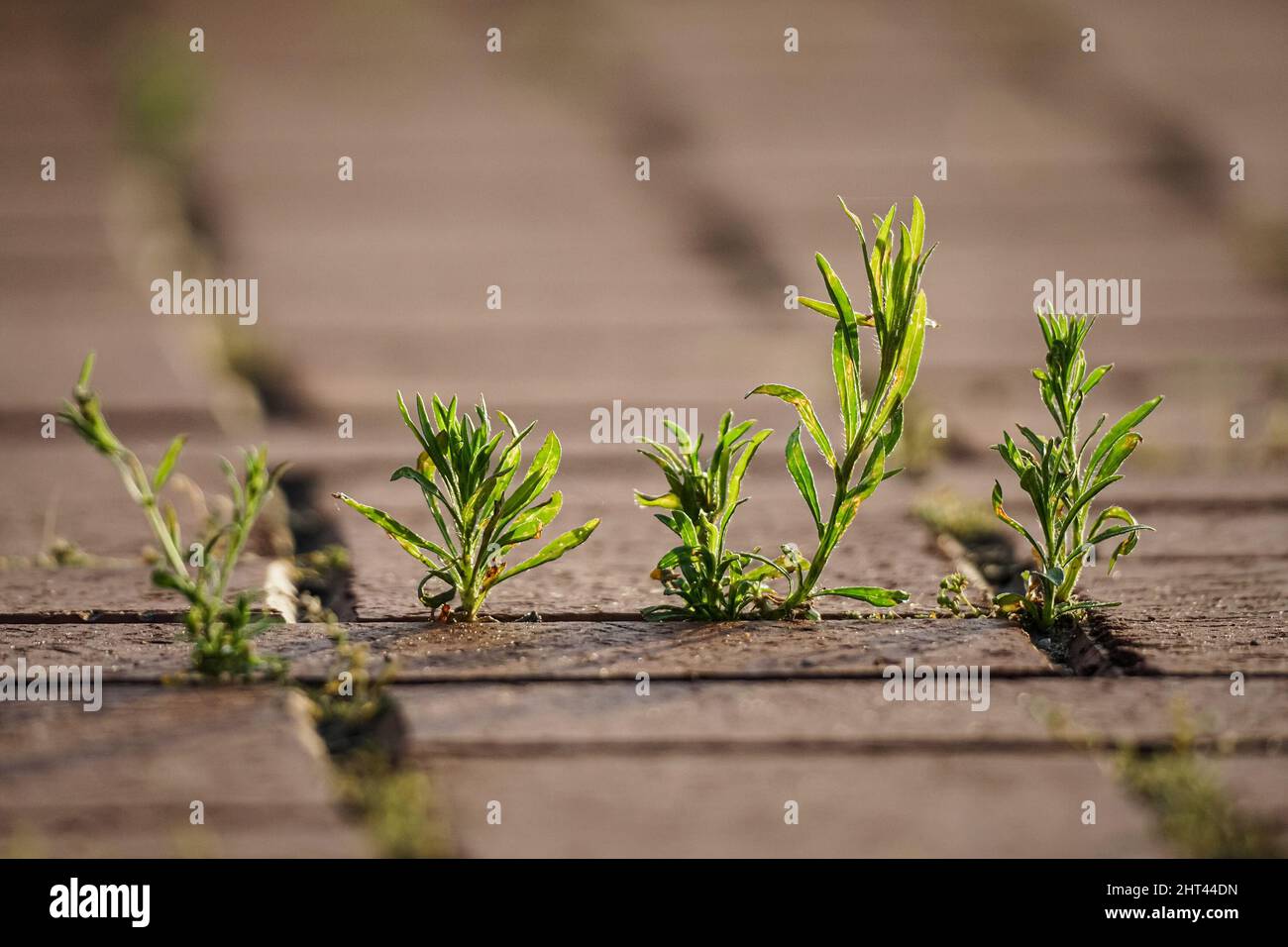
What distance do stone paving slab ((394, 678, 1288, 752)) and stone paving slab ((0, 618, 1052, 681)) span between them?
0.20 feet

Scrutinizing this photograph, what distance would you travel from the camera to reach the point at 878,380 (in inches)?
91.7

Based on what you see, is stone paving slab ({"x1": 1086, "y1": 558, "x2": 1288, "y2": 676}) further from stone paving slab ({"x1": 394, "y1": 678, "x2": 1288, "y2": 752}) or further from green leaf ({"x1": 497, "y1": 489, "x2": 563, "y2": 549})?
green leaf ({"x1": 497, "y1": 489, "x2": 563, "y2": 549})

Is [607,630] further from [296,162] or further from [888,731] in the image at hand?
[296,162]

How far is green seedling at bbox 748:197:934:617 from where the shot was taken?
2260mm

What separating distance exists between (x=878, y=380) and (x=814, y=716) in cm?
60

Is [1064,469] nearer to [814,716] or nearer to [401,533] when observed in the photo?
[814,716]

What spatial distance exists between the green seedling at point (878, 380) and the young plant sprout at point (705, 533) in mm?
81

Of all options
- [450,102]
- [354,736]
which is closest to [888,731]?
[354,736]

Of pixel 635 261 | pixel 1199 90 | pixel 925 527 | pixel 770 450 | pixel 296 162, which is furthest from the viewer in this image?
pixel 1199 90

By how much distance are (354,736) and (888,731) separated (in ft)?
2.20

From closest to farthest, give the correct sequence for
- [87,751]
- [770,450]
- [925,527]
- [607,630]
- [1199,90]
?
[87,751], [607,630], [925,527], [770,450], [1199,90]

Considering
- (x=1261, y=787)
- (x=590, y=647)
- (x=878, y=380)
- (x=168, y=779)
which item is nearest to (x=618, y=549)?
(x=590, y=647)

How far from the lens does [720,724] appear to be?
1932 millimetres
